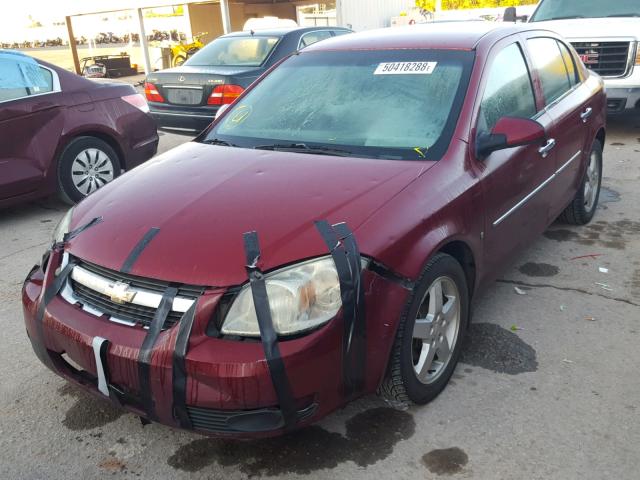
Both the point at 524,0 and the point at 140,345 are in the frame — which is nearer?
the point at 140,345

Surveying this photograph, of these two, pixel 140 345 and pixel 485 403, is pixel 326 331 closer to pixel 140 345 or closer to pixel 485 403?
pixel 140 345

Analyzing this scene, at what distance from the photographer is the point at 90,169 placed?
238 inches

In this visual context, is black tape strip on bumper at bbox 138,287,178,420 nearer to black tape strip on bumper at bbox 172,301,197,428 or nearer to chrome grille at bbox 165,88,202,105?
black tape strip on bumper at bbox 172,301,197,428

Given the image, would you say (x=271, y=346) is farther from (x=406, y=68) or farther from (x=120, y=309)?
(x=406, y=68)

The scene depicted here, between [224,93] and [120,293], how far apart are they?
17.5ft

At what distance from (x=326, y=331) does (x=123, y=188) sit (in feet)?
4.52

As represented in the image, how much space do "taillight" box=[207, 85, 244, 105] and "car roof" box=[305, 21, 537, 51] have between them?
3.50 m

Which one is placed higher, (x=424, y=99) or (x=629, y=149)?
(x=424, y=99)

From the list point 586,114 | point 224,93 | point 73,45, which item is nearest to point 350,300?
point 586,114

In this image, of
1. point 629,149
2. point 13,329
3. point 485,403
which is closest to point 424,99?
point 485,403

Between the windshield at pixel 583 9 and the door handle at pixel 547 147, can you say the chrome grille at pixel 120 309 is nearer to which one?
the door handle at pixel 547 147

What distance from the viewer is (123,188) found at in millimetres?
2980

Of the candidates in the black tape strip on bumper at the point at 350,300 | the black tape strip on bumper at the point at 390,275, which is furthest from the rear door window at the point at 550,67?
the black tape strip on bumper at the point at 350,300

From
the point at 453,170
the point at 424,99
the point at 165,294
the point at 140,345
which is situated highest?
the point at 424,99
